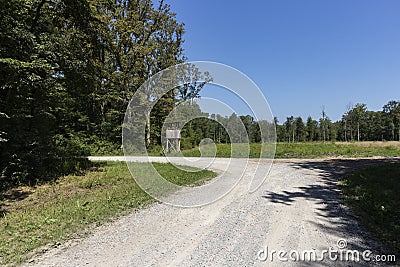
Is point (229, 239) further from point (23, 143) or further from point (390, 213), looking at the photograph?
point (23, 143)

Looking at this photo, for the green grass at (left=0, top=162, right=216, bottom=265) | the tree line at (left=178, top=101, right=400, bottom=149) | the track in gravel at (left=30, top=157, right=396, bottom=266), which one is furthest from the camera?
the tree line at (left=178, top=101, right=400, bottom=149)

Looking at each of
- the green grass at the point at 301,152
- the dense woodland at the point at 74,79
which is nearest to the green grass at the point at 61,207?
the dense woodland at the point at 74,79

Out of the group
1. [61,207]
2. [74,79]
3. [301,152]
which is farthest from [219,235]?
[301,152]

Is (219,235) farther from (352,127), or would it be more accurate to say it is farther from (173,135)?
(352,127)

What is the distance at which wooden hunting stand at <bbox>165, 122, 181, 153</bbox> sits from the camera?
17241 millimetres

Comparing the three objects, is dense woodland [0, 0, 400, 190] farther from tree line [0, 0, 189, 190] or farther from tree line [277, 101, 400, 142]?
tree line [277, 101, 400, 142]

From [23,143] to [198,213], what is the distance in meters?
7.08

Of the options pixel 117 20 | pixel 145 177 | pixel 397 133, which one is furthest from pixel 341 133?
pixel 145 177

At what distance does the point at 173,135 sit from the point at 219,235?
1360 centimetres

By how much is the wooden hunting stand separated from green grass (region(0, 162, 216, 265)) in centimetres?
772

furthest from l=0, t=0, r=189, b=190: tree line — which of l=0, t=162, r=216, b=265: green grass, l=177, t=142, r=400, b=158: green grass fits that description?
l=177, t=142, r=400, b=158: green grass

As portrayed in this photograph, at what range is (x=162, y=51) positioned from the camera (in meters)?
24.5

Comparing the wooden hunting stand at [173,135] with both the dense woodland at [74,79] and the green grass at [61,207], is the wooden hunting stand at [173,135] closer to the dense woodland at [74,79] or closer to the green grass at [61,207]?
the dense woodland at [74,79]

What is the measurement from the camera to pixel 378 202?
5629 millimetres
